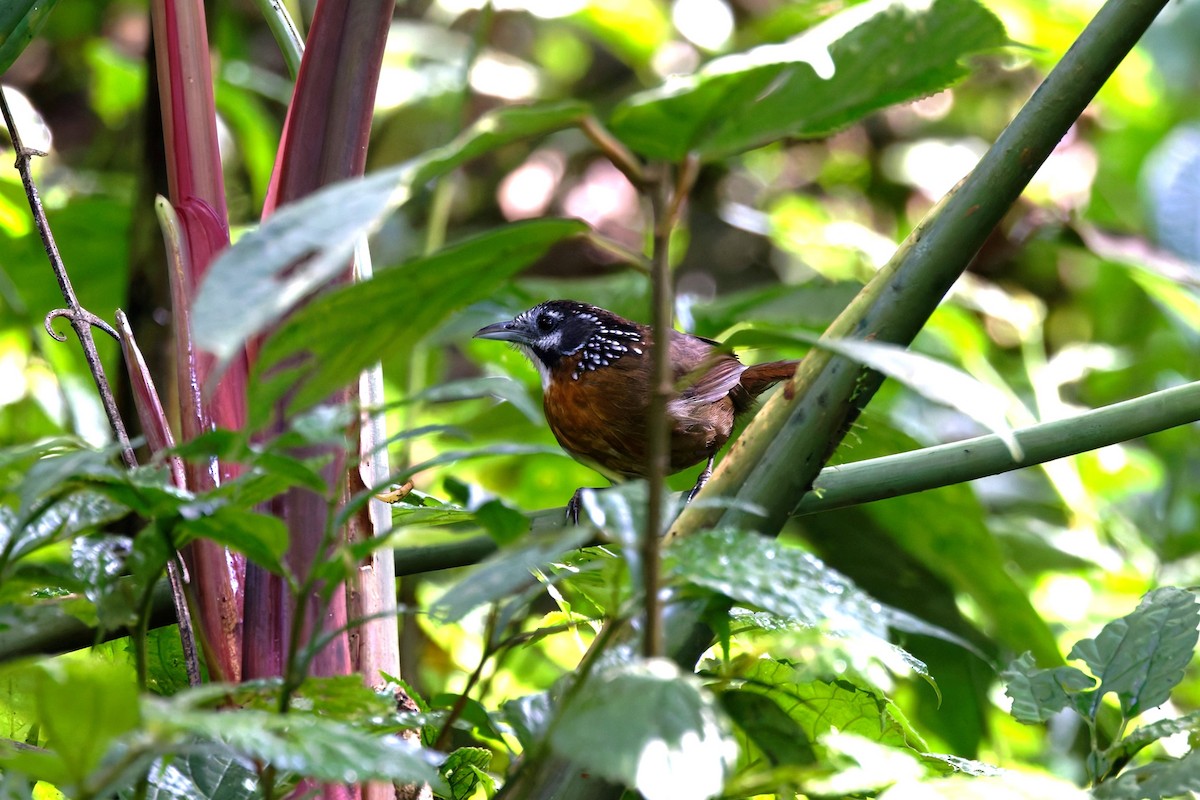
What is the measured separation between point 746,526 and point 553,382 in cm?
207

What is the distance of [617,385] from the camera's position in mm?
2717

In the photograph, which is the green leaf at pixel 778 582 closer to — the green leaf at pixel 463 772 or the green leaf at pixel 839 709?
the green leaf at pixel 839 709

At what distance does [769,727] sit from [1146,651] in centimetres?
33

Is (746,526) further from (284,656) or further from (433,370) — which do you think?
(433,370)

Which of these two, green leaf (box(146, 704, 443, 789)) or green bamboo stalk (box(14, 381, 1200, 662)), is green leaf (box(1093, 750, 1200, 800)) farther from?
green leaf (box(146, 704, 443, 789))

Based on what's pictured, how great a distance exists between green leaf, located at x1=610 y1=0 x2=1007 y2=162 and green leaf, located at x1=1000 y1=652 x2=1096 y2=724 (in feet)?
1.69

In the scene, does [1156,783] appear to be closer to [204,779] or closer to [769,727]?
[769,727]

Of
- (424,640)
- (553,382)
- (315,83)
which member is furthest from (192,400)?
(553,382)

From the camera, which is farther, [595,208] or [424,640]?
[595,208]

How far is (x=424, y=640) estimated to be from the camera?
7.02 feet

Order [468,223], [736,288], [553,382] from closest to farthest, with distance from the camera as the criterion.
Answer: [553,382] → [468,223] → [736,288]

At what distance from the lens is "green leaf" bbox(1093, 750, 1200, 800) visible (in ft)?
2.36

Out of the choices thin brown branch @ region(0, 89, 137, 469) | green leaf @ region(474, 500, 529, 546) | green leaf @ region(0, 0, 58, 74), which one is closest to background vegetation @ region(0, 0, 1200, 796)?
green leaf @ region(474, 500, 529, 546)

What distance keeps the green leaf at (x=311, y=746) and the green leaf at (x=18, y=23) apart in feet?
2.49
